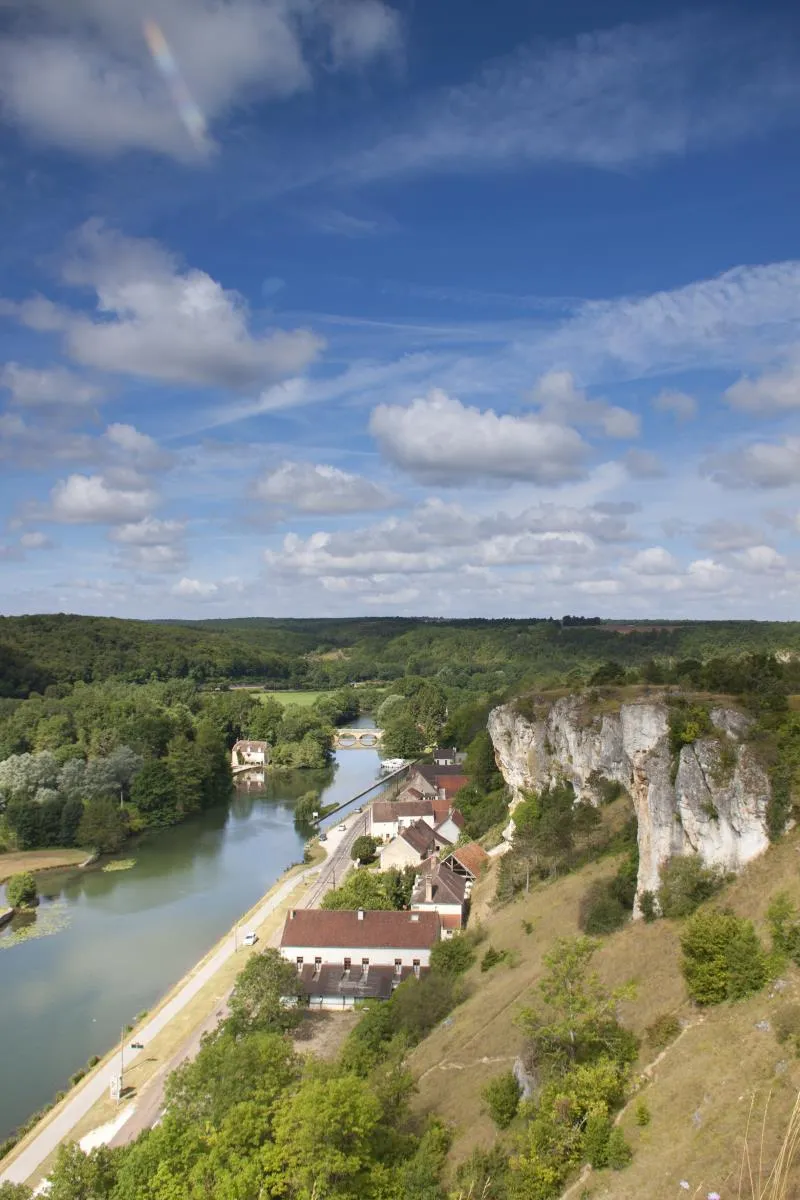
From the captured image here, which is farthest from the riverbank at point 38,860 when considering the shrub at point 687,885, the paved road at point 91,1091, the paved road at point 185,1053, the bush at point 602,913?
the shrub at point 687,885

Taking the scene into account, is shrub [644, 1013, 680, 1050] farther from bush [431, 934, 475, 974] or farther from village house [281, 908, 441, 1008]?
village house [281, 908, 441, 1008]

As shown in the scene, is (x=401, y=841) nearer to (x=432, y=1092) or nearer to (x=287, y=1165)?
(x=432, y=1092)

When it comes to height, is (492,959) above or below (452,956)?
above

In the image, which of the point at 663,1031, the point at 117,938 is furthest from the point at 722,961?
the point at 117,938

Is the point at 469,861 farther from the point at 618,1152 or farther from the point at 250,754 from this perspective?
the point at 250,754

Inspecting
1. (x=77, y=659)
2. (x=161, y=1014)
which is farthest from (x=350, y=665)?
(x=161, y=1014)
